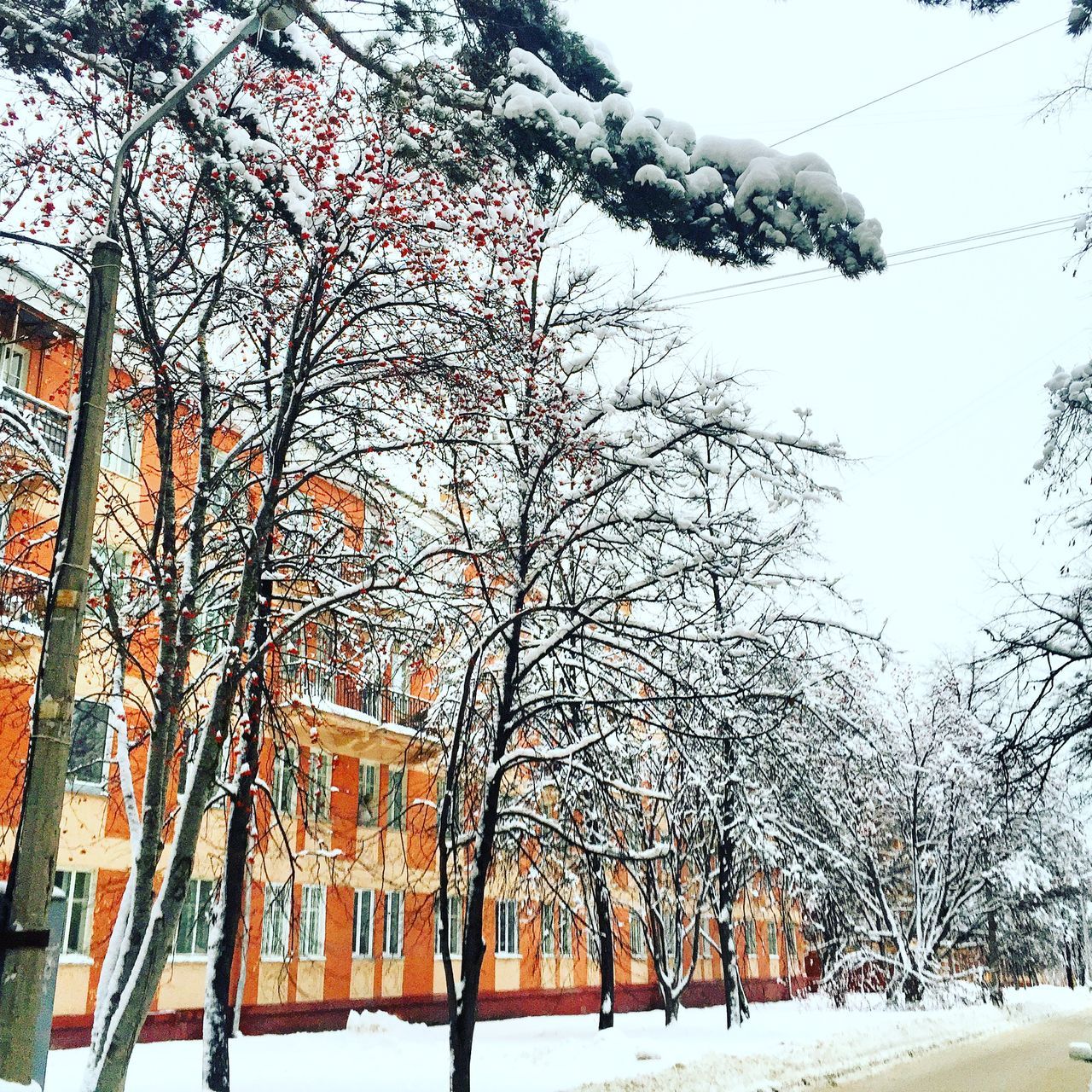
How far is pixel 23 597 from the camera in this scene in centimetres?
1464

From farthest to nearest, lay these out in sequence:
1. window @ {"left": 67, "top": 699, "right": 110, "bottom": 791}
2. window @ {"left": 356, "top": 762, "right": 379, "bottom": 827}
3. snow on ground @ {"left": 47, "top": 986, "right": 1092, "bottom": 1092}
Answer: window @ {"left": 356, "top": 762, "right": 379, "bottom": 827} → window @ {"left": 67, "top": 699, "right": 110, "bottom": 791} → snow on ground @ {"left": 47, "top": 986, "right": 1092, "bottom": 1092}

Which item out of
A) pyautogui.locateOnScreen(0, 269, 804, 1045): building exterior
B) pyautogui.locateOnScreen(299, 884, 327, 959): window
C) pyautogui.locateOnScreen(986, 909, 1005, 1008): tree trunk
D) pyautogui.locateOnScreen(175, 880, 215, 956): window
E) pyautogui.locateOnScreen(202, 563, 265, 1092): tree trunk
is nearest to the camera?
pyautogui.locateOnScreen(202, 563, 265, 1092): tree trunk

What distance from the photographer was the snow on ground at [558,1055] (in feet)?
47.3

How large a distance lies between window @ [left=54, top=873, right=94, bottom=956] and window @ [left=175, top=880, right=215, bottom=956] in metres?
1.73

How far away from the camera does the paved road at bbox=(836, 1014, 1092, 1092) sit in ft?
51.8

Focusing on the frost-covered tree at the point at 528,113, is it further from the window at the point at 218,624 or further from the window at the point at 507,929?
the window at the point at 507,929

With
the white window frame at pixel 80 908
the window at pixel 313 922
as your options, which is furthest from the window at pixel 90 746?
the window at pixel 313 922

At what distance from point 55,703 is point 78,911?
1567 cm

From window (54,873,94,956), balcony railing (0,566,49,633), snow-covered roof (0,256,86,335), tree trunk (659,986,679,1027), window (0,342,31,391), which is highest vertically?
window (0,342,31,391)

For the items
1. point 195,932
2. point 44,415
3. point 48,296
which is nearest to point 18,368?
point 44,415

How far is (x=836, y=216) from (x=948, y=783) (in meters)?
29.8

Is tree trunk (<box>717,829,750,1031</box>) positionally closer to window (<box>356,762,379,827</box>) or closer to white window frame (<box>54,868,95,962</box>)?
window (<box>356,762,379,827</box>)

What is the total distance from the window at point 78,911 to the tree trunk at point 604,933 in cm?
912

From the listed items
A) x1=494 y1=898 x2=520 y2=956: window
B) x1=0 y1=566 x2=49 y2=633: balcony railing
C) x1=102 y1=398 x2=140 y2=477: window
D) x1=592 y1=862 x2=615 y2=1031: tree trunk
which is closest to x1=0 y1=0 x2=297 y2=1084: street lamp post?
x1=102 y1=398 x2=140 y2=477: window
